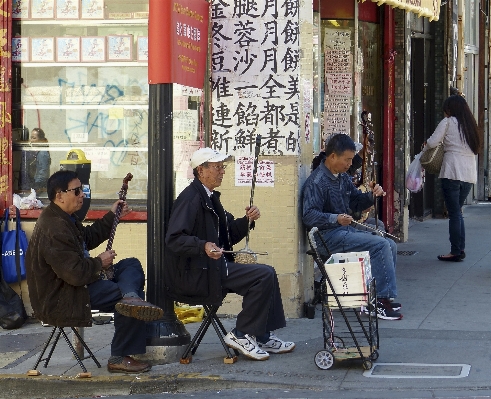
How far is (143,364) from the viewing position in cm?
731

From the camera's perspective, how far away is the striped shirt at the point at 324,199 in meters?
8.59

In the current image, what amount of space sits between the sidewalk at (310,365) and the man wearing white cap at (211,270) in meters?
0.26

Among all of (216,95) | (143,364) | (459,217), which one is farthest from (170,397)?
(459,217)

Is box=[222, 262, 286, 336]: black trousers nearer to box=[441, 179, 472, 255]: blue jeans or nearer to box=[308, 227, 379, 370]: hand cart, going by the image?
box=[308, 227, 379, 370]: hand cart

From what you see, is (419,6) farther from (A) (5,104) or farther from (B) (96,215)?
(A) (5,104)

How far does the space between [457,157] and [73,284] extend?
554 cm

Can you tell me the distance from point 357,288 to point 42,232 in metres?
2.07

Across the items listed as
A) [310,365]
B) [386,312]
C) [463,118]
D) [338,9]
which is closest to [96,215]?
[386,312]

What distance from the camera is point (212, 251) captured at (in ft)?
23.1

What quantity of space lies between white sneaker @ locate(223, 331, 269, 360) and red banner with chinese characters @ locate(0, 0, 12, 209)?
9.18 ft

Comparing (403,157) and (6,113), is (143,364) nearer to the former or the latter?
(6,113)

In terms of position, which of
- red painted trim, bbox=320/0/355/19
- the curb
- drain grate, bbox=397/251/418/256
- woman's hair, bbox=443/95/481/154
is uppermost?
red painted trim, bbox=320/0/355/19

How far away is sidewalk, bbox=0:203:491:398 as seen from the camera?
694 centimetres

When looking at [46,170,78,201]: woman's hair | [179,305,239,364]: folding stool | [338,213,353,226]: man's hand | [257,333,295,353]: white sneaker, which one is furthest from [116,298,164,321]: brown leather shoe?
[338,213,353,226]: man's hand
